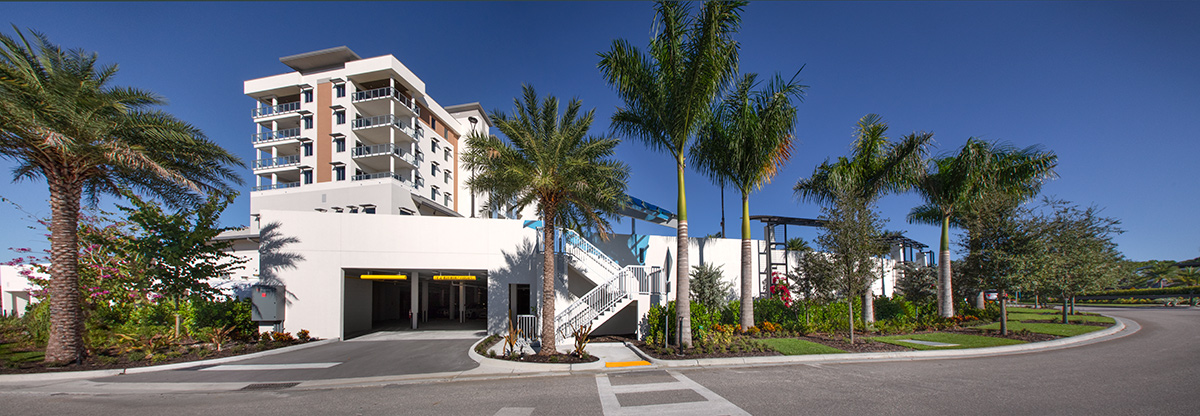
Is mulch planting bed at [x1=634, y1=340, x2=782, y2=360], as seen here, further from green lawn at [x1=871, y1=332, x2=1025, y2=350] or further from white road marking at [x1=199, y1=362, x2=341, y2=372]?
white road marking at [x1=199, y1=362, x2=341, y2=372]

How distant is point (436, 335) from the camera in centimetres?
2102

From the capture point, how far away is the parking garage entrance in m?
23.3

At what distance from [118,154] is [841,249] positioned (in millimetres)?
20385

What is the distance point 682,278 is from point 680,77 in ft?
19.2

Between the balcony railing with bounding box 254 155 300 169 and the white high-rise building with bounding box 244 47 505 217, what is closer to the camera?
the white high-rise building with bounding box 244 47 505 217

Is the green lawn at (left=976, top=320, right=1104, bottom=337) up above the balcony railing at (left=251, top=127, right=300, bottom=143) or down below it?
below

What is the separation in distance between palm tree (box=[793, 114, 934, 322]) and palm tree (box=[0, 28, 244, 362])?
908 inches

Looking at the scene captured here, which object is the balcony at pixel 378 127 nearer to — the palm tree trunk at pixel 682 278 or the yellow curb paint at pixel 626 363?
the palm tree trunk at pixel 682 278

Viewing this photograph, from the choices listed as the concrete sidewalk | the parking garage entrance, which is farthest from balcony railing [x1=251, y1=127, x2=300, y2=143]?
the concrete sidewalk

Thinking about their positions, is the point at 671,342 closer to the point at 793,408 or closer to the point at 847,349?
the point at 847,349

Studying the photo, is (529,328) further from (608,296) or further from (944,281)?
(944,281)

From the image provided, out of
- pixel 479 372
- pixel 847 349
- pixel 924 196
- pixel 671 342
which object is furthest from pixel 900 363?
pixel 924 196

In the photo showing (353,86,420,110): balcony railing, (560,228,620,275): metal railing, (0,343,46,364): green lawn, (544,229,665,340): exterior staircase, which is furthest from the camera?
(353,86,420,110): balcony railing

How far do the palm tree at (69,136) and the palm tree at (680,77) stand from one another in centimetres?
1303
